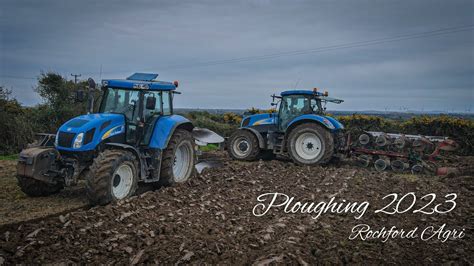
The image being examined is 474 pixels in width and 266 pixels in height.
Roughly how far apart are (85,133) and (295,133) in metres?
6.61

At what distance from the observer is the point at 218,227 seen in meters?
5.80

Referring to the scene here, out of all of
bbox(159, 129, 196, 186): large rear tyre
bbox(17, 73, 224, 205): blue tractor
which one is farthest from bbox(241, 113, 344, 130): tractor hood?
bbox(17, 73, 224, 205): blue tractor

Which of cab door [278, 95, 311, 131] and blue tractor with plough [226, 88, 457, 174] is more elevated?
cab door [278, 95, 311, 131]

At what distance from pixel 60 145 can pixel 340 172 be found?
22.1ft

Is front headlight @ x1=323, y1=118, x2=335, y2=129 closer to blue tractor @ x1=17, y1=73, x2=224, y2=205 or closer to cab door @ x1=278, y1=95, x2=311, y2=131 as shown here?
cab door @ x1=278, y1=95, x2=311, y2=131

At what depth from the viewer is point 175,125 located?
8.73 meters

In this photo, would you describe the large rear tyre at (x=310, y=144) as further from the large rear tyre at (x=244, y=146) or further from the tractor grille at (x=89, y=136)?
the tractor grille at (x=89, y=136)

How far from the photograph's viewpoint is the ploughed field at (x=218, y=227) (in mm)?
4715

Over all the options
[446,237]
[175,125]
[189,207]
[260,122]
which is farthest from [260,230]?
[260,122]

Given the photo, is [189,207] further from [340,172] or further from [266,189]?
[340,172]

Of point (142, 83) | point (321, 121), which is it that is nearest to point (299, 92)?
point (321, 121)

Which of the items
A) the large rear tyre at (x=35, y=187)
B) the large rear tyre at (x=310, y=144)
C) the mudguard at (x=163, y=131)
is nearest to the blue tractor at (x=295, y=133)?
the large rear tyre at (x=310, y=144)

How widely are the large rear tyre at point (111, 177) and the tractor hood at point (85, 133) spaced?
1.46 feet

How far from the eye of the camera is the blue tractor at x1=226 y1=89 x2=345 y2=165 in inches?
476
